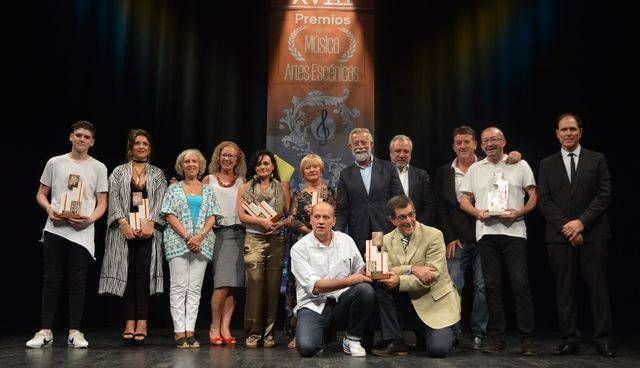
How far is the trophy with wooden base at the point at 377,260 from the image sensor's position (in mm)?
3658

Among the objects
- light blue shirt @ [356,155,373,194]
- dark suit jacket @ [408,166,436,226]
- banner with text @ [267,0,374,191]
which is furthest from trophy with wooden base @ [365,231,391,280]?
banner with text @ [267,0,374,191]

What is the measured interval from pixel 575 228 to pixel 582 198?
24cm

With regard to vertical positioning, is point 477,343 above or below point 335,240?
below

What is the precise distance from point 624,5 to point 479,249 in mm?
3078

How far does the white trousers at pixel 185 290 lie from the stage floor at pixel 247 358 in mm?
193

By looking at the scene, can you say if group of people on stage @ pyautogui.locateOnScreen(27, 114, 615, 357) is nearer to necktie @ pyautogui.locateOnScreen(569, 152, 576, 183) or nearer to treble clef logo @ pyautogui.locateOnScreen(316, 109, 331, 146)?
necktie @ pyautogui.locateOnScreen(569, 152, 576, 183)

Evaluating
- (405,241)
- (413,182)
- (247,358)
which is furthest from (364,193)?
(247,358)

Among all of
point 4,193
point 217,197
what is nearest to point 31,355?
point 217,197

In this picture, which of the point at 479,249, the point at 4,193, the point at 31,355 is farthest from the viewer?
the point at 4,193

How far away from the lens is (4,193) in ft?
18.8

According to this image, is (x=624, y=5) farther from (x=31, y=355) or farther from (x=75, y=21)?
(x=31, y=355)

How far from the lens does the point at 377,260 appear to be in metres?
3.67

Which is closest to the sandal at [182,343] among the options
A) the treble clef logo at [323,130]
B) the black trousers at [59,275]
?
the black trousers at [59,275]

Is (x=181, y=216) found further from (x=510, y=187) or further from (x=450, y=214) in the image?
(x=510, y=187)
